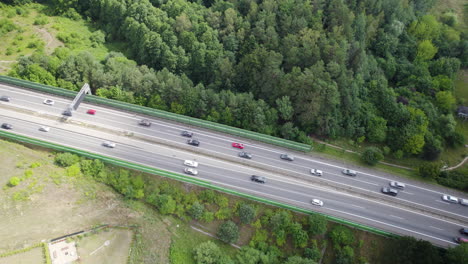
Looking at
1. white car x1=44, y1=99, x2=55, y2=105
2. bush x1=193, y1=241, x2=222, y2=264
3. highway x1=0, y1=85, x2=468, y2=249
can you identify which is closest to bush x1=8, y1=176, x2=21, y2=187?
highway x1=0, y1=85, x2=468, y2=249

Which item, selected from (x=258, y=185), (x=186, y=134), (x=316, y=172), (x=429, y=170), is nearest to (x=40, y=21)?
(x=186, y=134)

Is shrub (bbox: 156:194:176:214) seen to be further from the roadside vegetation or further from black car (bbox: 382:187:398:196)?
black car (bbox: 382:187:398:196)

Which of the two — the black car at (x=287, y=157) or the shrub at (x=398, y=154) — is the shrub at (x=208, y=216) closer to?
the black car at (x=287, y=157)

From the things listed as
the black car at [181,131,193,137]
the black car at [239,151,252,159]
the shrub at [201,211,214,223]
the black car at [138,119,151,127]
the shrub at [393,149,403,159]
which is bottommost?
the shrub at [201,211,214,223]

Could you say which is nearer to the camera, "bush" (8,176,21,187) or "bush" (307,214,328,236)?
"bush" (307,214,328,236)

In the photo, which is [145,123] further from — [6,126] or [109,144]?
[6,126]

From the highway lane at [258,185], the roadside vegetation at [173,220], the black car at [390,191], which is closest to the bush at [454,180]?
the highway lane at [258,185]
